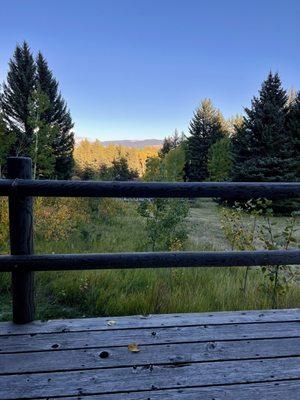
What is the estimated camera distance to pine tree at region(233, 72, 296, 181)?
21219 millimetres

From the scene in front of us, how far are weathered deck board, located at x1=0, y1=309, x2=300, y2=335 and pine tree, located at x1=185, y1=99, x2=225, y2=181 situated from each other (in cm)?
3567

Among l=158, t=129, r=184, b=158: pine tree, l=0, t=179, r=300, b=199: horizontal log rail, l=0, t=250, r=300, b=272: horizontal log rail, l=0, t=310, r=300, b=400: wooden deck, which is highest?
l=158, t=129, r=184, b=158: pine tree

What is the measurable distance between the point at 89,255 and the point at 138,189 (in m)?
0.58

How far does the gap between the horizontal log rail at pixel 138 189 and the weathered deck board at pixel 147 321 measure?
0.94 m

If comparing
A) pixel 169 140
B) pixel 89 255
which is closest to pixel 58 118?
pixel 169 140

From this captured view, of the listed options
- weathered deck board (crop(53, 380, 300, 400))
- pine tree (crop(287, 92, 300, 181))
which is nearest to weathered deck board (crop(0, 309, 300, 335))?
weathered deck board (crop(53, 380, 300, 400))

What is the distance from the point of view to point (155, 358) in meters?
2.04

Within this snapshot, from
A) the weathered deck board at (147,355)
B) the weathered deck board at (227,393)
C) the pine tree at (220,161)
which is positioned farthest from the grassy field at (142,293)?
the pine tree at (220,161)

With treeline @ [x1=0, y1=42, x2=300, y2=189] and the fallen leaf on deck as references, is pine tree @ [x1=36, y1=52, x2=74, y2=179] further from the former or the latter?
the fallen leaf on deck

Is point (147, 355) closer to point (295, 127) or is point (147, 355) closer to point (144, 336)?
point (144, 336)

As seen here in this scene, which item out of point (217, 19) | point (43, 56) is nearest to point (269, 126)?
point (217, 19)

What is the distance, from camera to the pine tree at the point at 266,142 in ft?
69.6

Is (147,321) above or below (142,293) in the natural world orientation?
above

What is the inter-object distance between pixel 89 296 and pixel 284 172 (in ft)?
65.1
